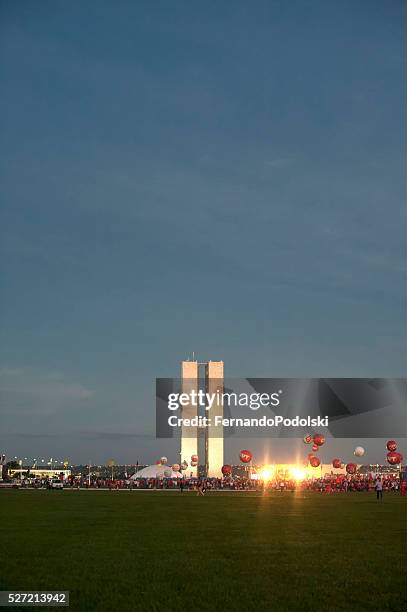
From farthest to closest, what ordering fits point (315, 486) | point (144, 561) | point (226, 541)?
point (315, 486)
point (226, 541)
point (144, 561)

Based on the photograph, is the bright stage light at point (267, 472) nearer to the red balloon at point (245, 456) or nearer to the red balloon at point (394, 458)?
the red balloon at point (245, 456)

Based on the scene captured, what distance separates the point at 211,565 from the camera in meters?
15.2

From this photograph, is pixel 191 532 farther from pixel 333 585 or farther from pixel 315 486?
pixel 315 486

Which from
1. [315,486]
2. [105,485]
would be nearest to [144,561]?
[315,486]

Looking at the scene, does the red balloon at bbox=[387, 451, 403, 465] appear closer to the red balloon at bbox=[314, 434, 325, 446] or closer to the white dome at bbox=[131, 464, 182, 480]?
the red balloon at bbox=[314, 434, 325, 446]

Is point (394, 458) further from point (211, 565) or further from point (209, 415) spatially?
point (209, 415)

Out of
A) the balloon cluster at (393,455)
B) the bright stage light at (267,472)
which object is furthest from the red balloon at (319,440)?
the bright stage light at (267,472)

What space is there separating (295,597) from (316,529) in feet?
41.5

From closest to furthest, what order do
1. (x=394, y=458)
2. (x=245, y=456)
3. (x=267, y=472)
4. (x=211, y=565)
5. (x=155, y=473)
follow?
(x=211, y=565) → (x=394, y=458) → (x=245, y=456) → (x=267, y=472) → (x=155, y=473)

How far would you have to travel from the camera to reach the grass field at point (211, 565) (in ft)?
38.4

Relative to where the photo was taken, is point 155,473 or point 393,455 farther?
point 155,473

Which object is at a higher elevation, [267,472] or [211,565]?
[267,472]

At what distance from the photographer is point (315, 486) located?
8975 centimetres

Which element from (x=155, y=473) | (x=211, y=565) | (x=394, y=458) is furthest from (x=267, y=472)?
(x=211, y=565)
